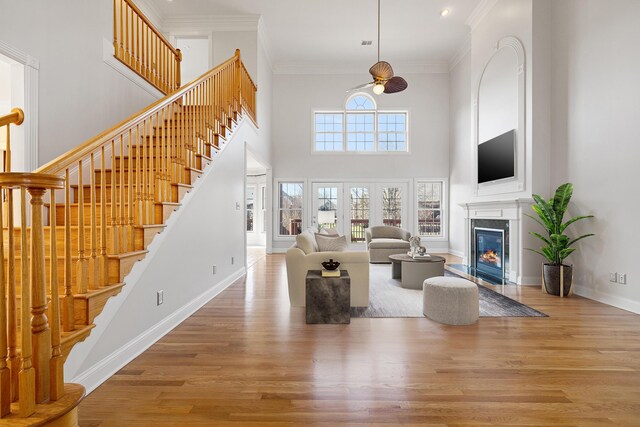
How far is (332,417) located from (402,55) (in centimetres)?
910

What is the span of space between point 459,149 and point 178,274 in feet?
25.4

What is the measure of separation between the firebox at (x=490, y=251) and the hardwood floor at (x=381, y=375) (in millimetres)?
2131

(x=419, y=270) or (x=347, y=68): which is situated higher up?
(x=347, y=68)

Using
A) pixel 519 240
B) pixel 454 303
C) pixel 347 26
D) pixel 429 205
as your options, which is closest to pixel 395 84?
pixel 347 26

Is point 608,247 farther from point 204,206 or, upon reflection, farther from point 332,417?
point 204,206

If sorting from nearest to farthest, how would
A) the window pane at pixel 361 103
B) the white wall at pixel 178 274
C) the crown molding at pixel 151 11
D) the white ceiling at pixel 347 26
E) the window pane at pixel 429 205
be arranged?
the white wall at pixel 178 274
the crown molding at pixel 151 11
the white ceiling at pixel 347 26
the window pane at pixel 429 205
the window pane at pixel 361 103

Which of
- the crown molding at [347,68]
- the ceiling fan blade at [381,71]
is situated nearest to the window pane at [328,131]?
the crown molding at [347,68]

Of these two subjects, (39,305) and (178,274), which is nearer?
(39,305)

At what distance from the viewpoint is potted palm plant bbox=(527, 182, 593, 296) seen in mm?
4477

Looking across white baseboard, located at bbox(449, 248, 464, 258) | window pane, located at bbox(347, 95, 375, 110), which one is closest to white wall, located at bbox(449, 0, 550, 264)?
white baseboard, located at bbox(449, 248, 464, 258)

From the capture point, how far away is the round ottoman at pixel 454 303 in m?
3.40

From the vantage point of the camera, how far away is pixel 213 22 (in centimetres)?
722

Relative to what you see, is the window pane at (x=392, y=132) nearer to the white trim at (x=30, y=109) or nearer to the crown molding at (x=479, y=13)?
the crown molding at (x=479, y=13)

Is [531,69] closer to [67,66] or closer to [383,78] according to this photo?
[383,78]
